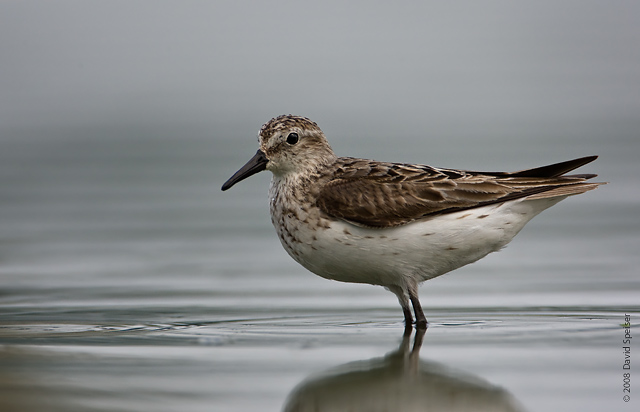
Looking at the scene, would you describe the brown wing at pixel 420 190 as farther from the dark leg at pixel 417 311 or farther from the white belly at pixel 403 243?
the dark leg at pixel 417 311

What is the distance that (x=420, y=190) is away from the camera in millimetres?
7758

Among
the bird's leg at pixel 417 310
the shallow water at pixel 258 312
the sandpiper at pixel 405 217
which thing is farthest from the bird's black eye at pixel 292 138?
the bird's leg at pixel 417 310

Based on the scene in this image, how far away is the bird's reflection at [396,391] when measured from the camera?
539 centimetres

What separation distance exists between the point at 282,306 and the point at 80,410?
10.4 ft

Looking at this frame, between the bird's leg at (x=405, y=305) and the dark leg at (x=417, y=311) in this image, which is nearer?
the dark leg at (x=417, y=311)

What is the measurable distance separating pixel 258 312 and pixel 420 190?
1592 mm

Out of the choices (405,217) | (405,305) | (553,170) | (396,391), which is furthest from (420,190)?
(396,391)

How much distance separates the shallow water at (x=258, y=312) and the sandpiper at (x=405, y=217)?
0.46 meters

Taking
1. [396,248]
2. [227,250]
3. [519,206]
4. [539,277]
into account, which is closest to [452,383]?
[396,248]

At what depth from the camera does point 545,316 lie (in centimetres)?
766

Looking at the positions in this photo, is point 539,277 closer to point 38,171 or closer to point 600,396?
point 600,396

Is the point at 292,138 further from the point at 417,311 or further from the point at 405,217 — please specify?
the point at 417,311

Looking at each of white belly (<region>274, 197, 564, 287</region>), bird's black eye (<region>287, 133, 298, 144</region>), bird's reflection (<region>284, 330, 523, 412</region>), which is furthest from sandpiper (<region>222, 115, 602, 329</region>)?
bird's reflection (<region>284, 330, 523, 412</region>)

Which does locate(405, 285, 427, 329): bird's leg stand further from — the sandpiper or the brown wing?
the brown wing
